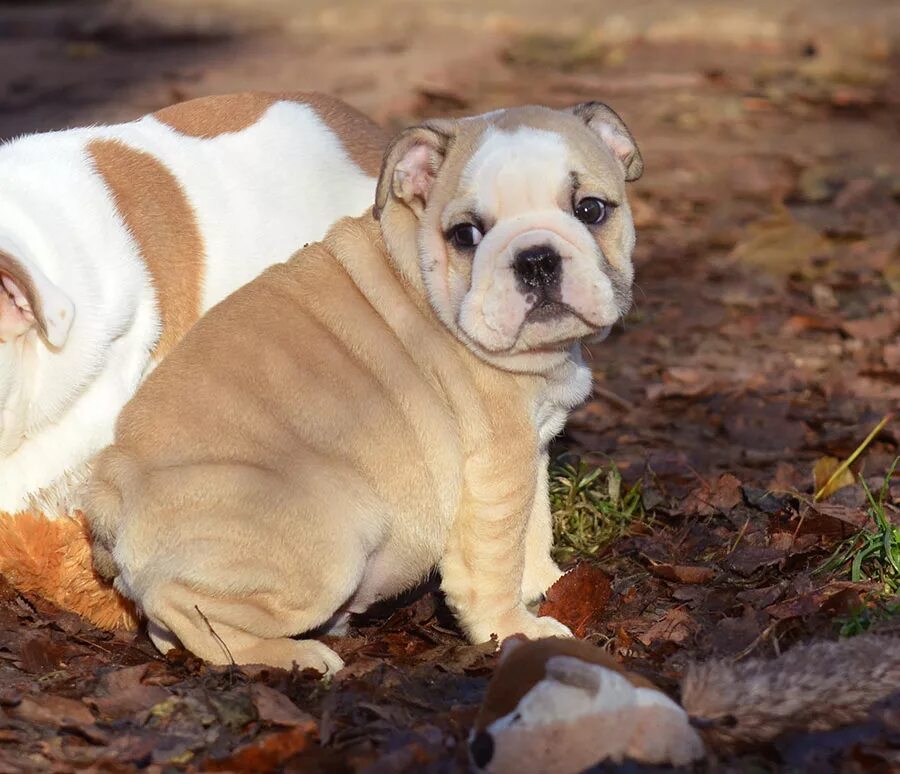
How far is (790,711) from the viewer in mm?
3717

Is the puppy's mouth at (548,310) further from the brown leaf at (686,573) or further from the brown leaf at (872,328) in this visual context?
the brown leaf at (872,328)

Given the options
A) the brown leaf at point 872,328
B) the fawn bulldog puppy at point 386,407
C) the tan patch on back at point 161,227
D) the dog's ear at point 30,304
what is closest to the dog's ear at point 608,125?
the fawn bulldog puppy at point 386,407

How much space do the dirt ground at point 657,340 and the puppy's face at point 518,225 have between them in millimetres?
1077

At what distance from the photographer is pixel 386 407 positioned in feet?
15.5

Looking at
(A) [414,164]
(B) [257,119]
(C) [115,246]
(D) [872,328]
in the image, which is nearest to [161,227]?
(C) [115,246]

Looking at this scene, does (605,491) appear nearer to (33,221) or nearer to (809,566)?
(809,566)

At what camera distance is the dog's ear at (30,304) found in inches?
189

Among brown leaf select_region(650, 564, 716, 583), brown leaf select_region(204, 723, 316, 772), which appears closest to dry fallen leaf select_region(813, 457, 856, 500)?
brown leaf select_region(650, 564, 716, 583)

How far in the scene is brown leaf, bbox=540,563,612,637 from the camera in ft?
16.4

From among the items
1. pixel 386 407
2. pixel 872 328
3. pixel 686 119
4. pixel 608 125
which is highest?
pixel 608 125

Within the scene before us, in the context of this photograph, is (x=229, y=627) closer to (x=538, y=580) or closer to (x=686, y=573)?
(x=538, y=580)

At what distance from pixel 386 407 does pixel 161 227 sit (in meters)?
1.60

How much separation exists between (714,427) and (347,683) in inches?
129

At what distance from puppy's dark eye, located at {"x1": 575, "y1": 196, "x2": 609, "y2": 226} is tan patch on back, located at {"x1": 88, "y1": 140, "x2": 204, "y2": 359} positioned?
181cm
